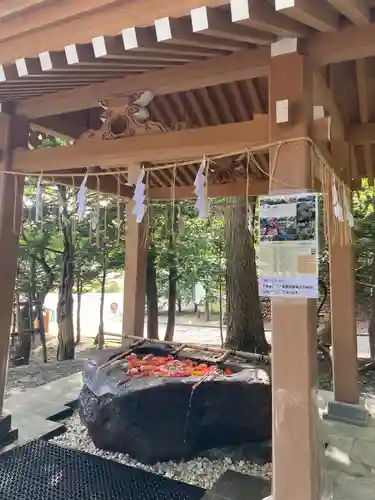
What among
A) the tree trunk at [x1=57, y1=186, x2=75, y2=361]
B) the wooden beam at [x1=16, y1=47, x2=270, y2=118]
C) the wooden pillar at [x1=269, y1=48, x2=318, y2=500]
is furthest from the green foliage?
the wooden pillar at [x1=269, y1=48, x2=318, y2=500]

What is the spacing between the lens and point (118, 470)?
3.01m

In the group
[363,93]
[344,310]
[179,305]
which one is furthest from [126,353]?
[179,305]

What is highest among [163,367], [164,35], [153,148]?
[164,35]

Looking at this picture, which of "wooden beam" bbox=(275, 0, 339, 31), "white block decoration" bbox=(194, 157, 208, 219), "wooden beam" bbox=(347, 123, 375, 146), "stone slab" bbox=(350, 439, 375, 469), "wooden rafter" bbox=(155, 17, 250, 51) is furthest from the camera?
"wooden beam" bbox=(347, 123, 375, 146)

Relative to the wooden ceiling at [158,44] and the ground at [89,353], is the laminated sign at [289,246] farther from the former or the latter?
the wooden ceiling at [158,44]

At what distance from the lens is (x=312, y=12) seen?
1.88 metres

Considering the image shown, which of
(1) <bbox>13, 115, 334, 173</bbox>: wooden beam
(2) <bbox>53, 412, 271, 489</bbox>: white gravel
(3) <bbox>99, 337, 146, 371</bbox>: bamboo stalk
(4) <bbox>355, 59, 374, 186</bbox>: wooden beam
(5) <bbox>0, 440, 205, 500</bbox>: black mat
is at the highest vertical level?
(4) <bbox>355, 59, 374, 186</bbox>: wooden beam

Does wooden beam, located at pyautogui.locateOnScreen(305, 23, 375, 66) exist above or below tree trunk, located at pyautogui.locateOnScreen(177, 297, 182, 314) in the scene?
above

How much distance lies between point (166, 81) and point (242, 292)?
4.84 m

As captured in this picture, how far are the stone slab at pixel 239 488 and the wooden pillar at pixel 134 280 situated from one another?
261cm

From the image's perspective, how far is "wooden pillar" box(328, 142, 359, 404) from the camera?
3.84 metres

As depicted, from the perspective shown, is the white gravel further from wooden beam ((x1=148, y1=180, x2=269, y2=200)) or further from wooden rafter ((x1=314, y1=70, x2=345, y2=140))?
wooden beam ((x1=148, y1=180, x2=269, y2=200))

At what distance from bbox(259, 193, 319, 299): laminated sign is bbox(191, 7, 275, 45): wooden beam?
Answer: 36.0 inches

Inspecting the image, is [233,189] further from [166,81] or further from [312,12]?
[312,12]
